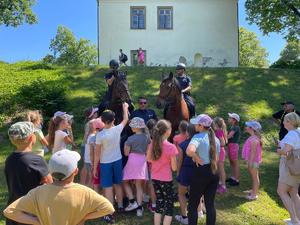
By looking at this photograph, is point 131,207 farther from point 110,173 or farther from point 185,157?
point 185,157

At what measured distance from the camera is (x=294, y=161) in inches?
276

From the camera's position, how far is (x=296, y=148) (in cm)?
696

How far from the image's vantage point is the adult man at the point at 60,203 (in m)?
3.69

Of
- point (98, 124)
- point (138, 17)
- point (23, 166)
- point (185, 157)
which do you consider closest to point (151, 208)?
point (185, 157)

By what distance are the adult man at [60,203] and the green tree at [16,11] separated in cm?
2320

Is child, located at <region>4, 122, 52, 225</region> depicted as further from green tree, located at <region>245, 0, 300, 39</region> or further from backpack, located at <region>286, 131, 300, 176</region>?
green tree, located at <region>245, 0, 300, 39</region>

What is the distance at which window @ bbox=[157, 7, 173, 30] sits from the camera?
3256cm

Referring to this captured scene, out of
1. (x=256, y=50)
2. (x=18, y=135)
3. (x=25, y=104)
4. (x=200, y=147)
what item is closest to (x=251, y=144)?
(x=200, y=147)

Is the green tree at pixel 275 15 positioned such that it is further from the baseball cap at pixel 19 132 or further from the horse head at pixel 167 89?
the baseball cap at pixel 19 132

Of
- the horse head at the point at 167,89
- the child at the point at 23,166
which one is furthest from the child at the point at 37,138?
the horse head at the point at 167,89

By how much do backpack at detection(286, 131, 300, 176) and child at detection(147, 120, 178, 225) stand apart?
6.51 ft

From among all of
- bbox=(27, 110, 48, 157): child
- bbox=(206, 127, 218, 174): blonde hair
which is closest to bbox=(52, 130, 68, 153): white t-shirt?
bbox=(27, 110, 48, 157): child

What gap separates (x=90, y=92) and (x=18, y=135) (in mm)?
13537

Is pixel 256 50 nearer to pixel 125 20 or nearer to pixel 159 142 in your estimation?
pixel 125 20
